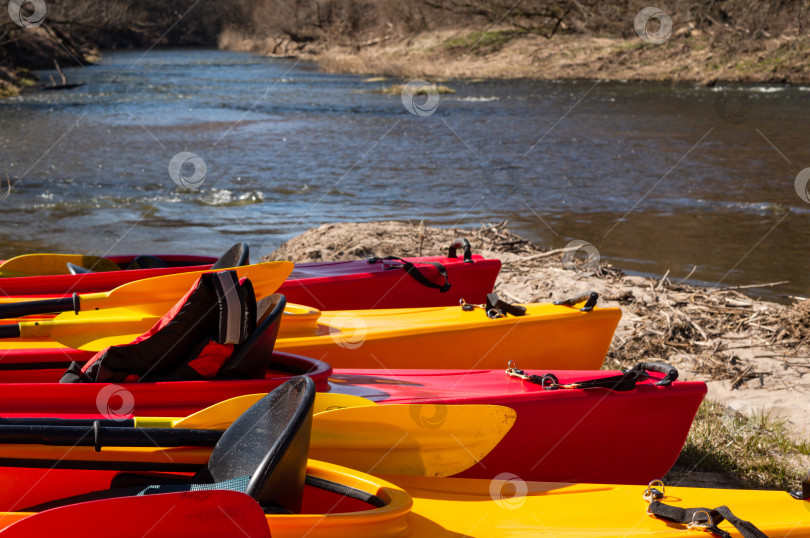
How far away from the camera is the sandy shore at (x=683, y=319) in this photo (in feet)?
13.1

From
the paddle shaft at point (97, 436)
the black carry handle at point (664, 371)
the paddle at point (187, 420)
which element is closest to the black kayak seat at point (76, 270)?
the paddle at point (187, 420)

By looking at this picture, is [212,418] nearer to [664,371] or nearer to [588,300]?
[664,371]

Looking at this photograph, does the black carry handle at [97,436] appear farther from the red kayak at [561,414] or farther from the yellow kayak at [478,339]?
the yellow kayak at [478,339]

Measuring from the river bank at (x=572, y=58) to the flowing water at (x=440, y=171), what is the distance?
92.4 inches

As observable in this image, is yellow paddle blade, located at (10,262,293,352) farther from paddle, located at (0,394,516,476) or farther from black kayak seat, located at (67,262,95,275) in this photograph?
paddle, located at (0,394,516,476)

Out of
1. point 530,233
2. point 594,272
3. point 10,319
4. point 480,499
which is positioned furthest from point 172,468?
point 530,233

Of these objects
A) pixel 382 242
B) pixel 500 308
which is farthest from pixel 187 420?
pixel 382 242

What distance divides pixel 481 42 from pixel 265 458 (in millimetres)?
32759

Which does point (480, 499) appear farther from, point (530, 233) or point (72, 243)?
point (72, 243)

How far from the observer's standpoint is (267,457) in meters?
1.91

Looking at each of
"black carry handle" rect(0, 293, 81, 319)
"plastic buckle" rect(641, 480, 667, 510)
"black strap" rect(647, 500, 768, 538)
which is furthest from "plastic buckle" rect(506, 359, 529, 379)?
"black carry handle" rect(0, 293, 81, 319)

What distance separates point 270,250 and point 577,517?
5.33 metres

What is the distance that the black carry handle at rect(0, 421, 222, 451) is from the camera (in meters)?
2.11

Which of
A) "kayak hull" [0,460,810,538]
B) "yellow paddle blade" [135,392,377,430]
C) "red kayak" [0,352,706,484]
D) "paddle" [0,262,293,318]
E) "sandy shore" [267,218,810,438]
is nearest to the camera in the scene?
"kayak hull" [0,460,810,538]
